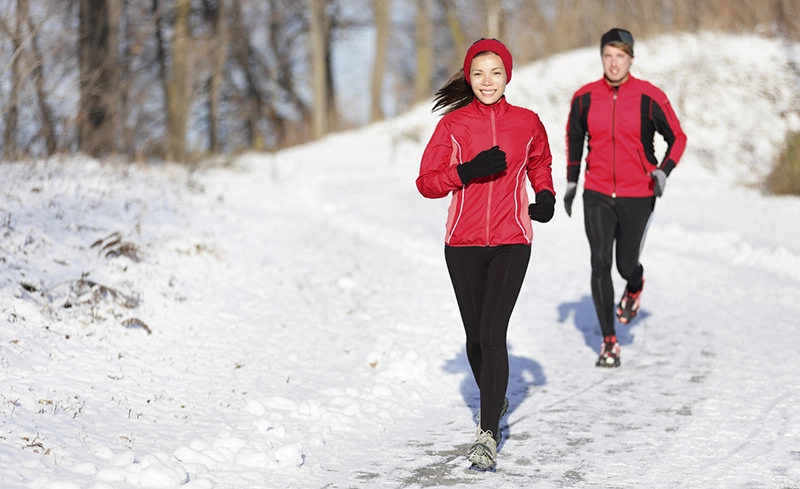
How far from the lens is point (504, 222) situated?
4750 mm

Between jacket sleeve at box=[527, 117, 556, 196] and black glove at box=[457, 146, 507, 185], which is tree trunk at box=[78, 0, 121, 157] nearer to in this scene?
jacket sleeve at box=[527, 117, 556, 196]

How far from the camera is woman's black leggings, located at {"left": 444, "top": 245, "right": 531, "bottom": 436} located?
4758mm

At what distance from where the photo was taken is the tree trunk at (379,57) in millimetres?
35219

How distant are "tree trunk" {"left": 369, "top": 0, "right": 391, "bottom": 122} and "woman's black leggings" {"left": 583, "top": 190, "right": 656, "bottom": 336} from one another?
93.5 feet

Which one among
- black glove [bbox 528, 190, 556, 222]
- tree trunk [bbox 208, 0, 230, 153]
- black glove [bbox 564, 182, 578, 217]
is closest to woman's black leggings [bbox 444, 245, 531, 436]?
black glove [bbox 528, 190, 556, 222]

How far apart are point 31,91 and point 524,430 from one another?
7.96 m

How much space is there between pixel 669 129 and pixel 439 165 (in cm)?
280

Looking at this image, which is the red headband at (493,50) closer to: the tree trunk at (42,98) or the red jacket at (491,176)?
the red jacket at (491,176)

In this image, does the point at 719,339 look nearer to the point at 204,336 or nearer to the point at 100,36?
the point at 204,336

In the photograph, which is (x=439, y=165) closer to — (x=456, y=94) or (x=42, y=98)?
(x=456, y=94)

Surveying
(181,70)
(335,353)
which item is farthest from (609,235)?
(181,70)

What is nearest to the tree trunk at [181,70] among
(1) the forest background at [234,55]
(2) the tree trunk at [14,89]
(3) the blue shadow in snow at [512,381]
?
(1) the forest background at [234,55]

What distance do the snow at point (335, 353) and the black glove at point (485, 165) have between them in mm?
1468

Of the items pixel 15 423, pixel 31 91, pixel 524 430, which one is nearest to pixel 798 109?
pixel 31 91
